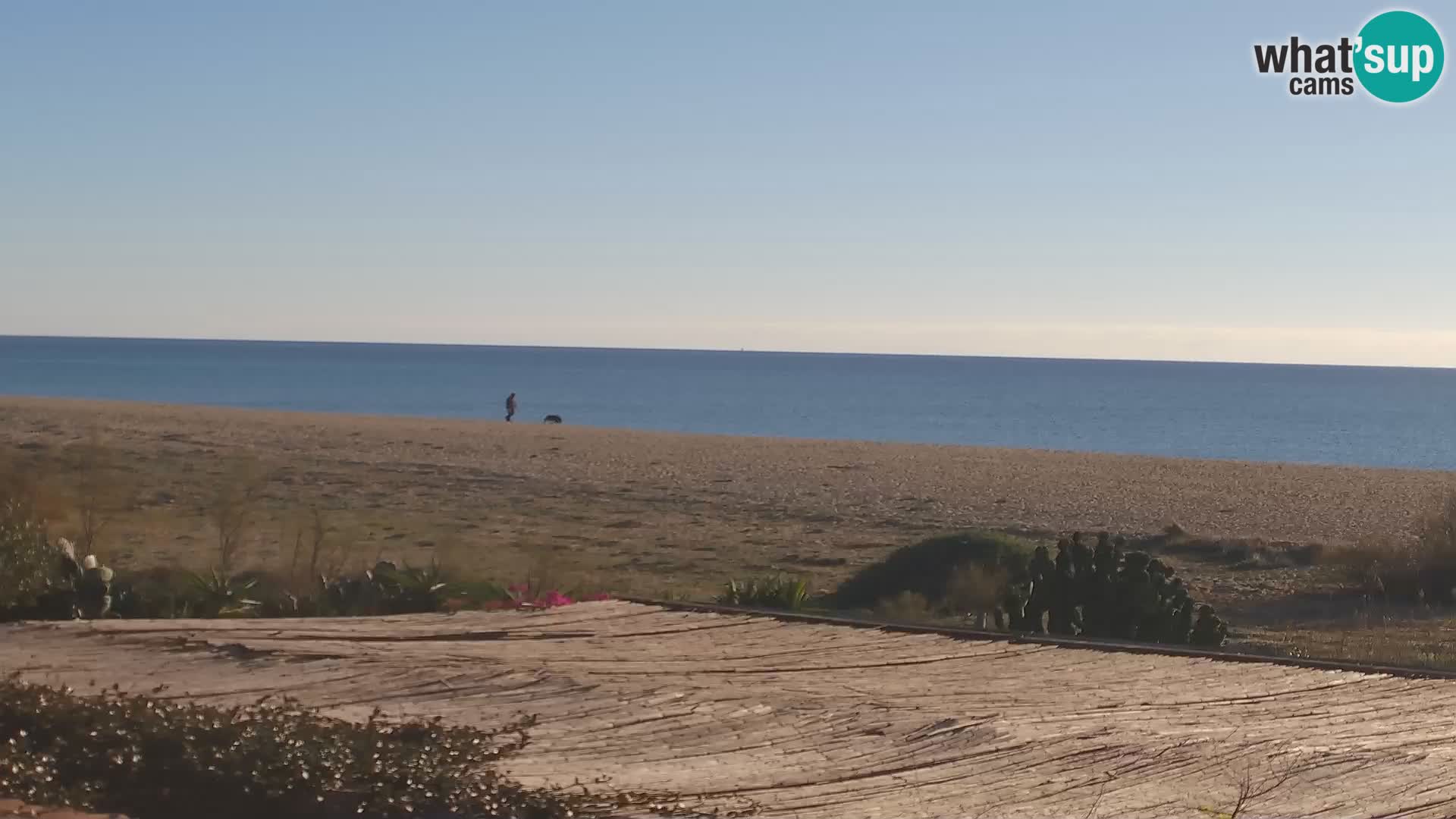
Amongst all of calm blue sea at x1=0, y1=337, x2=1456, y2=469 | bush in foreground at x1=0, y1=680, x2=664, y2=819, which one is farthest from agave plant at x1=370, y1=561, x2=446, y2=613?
calm blue sea at x1=0, y1=337, x2=1456, y2=469

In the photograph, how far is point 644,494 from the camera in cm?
3250

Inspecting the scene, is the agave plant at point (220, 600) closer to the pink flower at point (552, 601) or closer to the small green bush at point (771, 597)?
the pink flower at point (552, 601)

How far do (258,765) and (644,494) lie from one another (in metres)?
27.6

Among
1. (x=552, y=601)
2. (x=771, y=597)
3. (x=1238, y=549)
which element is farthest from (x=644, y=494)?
(x=552, y=601)

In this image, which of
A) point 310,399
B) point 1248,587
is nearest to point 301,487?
point 1248,587

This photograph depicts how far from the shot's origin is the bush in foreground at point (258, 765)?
4707 millimetres

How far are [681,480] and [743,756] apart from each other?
30.9m

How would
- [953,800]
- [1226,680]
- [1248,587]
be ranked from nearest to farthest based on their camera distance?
1. [953,800]
2. [1226,680]
3. [1248,587]

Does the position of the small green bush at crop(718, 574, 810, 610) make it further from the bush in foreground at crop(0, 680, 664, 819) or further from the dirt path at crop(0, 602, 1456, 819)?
the bush in foreground at crop(0, 680, 664, 819)

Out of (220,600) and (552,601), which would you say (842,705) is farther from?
(220,600)

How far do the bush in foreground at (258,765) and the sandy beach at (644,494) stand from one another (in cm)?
900

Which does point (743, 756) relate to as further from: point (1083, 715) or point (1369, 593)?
point (1369, 593)

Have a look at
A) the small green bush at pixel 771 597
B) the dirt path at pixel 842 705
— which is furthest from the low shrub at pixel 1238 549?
the dirt path at pixel 842 705

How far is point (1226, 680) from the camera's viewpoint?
7.41 meters
